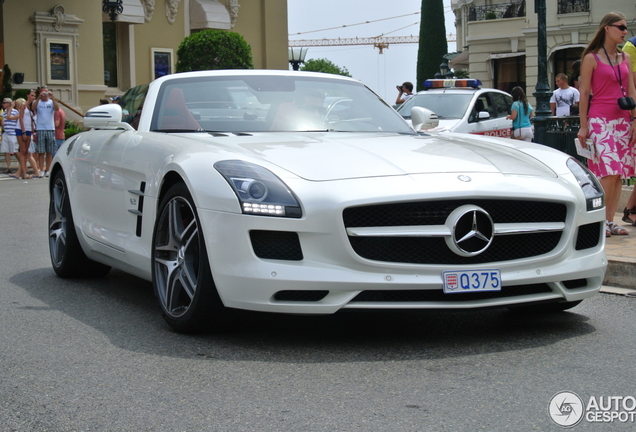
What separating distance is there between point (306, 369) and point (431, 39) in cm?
4726

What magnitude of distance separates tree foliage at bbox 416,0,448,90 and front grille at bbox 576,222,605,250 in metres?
45.6

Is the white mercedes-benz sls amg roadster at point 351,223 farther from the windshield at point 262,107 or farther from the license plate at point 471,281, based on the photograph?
the windshield at point 262,107

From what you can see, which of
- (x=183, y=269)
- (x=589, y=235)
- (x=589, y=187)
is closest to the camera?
(x=183, y=269)

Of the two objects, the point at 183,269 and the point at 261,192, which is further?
the point at 183,269

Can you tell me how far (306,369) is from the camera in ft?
14.4

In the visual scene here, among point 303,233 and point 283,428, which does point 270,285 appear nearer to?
point 303,233

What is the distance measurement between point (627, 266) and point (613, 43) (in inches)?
83.0

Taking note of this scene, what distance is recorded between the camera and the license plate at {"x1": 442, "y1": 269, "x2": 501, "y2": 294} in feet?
15.3

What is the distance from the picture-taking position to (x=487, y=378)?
4211 millimetres

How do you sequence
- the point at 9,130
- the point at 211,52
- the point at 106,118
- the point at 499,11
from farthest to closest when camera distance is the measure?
the point at 499,11 < the point at 211,52 < the point at 9,130 < the point at 106,118

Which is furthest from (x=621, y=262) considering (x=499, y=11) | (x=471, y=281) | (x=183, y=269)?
(x=499, y=11)

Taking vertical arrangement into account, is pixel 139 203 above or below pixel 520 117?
below

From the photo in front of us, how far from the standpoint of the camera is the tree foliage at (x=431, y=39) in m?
50.2

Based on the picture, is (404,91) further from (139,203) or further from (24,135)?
(139,203)
